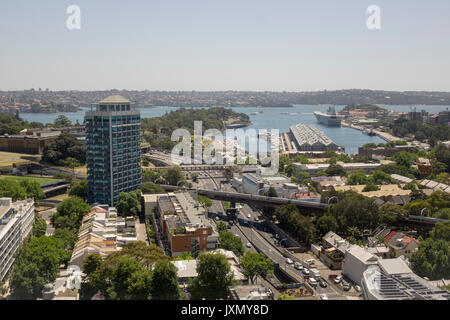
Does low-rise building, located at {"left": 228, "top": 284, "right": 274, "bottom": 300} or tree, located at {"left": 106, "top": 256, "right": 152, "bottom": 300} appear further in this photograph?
tree, located at {"left": 106, "top": 256, "right": 152, "bottom": 300}

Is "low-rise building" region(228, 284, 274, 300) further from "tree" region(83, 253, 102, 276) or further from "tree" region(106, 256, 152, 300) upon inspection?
"tree" region(83, 253, 102, 276)

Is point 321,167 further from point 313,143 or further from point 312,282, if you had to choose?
point 312,282

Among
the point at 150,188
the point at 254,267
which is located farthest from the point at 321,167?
the point at 254,267

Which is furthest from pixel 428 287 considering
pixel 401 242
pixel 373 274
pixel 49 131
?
pixel 49 131

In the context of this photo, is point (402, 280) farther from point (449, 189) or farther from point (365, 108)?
point (365, 108)

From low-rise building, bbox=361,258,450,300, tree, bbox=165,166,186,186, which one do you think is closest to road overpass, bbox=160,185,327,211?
tree, bbox=165,166,186,186

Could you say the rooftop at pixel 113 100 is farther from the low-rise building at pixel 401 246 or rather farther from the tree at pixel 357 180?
the tree at pixel 357 180
